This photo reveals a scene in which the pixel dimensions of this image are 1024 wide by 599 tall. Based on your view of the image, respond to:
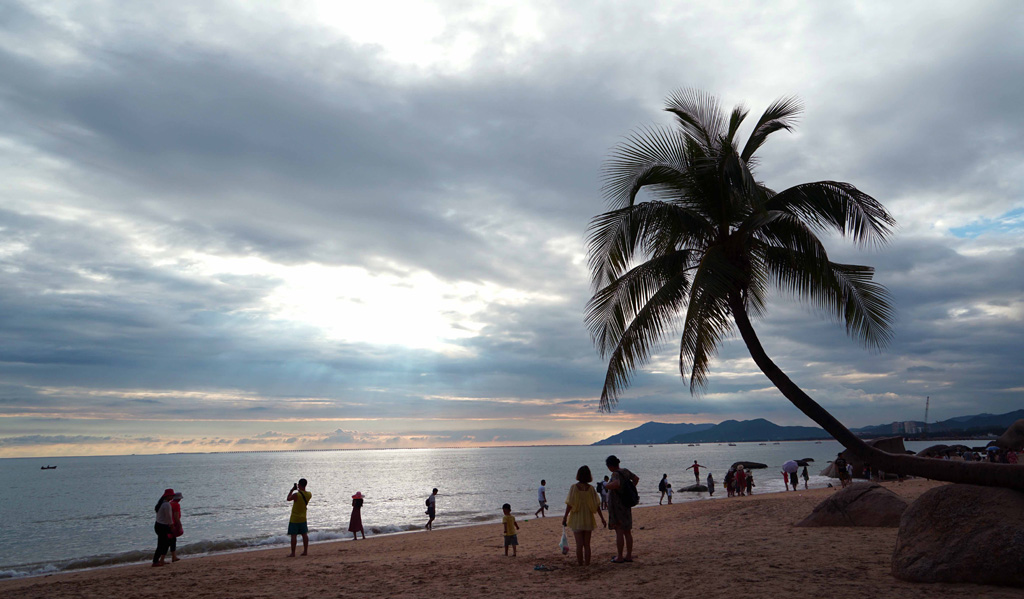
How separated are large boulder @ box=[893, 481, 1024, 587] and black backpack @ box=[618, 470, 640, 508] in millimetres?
3278

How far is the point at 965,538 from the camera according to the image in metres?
6.19

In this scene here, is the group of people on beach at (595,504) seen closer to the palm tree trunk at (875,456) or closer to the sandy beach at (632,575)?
the sandy beach at (632,575)

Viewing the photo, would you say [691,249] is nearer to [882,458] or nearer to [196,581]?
[882,458]

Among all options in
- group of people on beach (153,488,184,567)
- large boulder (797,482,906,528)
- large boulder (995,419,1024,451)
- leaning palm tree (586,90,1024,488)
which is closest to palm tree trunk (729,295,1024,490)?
leaning palm tree (586,90,1024,488)

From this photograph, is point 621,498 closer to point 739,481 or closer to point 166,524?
point 166,524

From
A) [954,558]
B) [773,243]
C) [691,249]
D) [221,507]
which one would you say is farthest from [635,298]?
[221,507]

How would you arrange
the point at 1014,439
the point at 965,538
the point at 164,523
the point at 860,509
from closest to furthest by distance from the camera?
the point at 965,538, the point at 860,509, the point at 164,523, the point at 1014,439

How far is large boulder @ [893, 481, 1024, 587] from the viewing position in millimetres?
5883

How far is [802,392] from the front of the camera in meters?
7.63

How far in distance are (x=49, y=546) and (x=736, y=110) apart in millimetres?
32586

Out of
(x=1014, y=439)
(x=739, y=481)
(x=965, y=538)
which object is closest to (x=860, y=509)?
(x=965, y=538)

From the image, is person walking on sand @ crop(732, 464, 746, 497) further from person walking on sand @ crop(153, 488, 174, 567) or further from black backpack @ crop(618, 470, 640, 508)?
person walking on sand @ crop(153, 488, 174, 567)

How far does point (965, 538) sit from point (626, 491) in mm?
4007

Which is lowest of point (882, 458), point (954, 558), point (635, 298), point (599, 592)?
point (599, 592)
